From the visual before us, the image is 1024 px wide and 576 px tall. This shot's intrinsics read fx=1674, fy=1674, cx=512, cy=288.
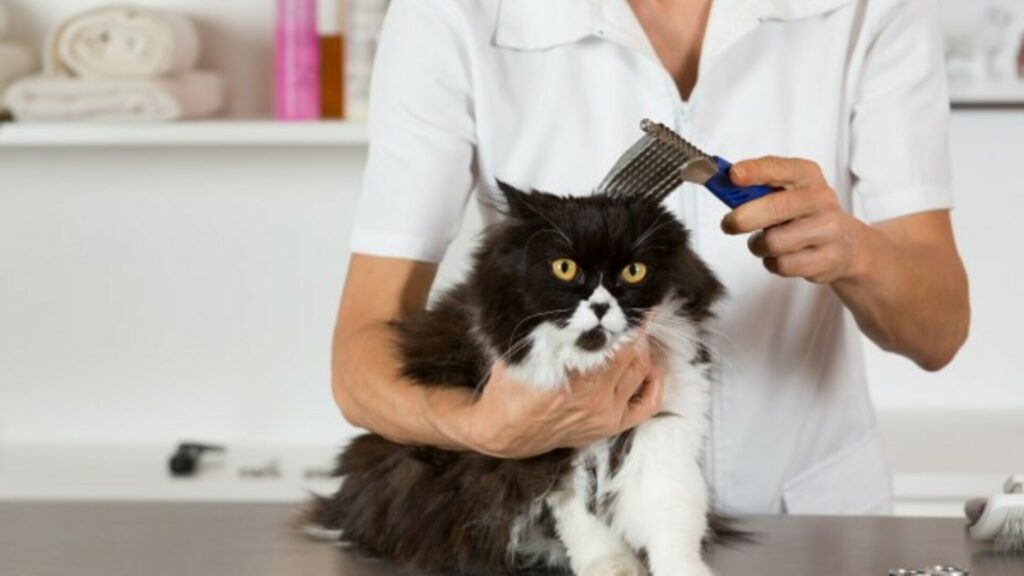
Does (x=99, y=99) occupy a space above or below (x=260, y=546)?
above

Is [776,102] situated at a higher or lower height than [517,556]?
higher

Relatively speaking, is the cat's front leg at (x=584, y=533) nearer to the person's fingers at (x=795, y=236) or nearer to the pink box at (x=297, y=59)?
the person's fingers at (x=795, y=236)

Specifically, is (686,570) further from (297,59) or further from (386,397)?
(297,59)

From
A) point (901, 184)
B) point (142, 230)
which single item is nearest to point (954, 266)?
point (901, 184)

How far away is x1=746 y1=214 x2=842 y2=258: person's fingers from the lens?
54.7 inches

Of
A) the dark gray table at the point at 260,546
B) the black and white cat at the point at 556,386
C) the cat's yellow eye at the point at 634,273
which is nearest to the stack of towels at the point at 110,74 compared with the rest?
the dark gray table at the point at 260,546

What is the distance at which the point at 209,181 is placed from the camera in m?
2.88

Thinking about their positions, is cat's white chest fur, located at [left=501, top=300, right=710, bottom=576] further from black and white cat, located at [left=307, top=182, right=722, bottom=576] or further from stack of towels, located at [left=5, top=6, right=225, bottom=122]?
stack of towels, located at [left=5, top=6, right=225, bottom=122]

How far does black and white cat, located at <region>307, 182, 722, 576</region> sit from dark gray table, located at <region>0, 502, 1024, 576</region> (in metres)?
0.08

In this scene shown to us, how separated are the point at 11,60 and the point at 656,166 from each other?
166 cm

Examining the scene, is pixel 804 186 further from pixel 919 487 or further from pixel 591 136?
pixel 919 487

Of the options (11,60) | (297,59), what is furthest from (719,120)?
(11,60)

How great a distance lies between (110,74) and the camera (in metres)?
2.56

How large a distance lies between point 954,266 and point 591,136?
39 centimetres
